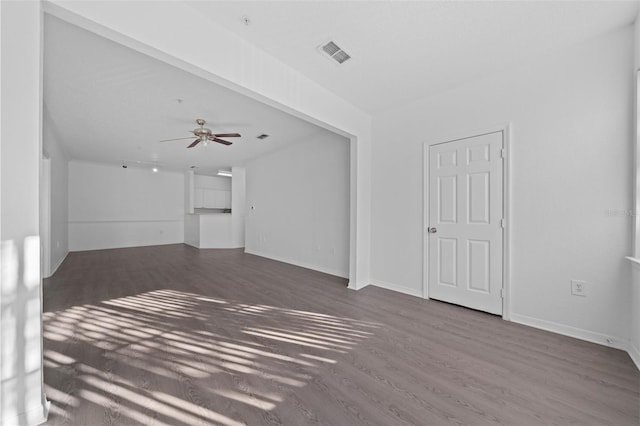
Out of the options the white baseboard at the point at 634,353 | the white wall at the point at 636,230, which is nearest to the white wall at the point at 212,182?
the white wall at the point at 636,230

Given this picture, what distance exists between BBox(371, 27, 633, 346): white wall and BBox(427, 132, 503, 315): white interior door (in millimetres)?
170

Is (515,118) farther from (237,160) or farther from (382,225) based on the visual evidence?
(237,160)

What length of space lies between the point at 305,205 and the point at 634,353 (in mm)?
4645

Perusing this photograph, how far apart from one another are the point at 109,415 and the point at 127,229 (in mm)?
8457

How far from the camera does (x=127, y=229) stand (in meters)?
8.14

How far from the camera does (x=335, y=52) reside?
2.57 m

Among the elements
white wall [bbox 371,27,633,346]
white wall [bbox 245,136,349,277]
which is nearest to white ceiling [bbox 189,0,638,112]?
white wall [bbox 371,27,633,346]

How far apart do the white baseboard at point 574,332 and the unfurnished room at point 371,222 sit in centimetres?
2

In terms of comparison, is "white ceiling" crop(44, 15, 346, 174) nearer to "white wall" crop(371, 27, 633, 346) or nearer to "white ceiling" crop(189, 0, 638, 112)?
"white ceiling" crop(189, 0, 638, 112)

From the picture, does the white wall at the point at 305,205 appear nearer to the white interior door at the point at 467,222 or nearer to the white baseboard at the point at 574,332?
the white interior door at the point at 467,222

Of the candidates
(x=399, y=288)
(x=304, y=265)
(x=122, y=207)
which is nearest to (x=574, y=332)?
(x=399, y=288)

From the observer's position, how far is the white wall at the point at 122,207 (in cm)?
730

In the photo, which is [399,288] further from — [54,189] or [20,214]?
[54,189]

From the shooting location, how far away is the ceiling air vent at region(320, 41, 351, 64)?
8.12 feet
